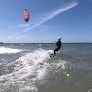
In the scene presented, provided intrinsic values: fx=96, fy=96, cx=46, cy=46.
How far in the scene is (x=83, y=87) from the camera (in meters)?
5.27

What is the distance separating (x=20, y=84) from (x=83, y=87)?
140 inches

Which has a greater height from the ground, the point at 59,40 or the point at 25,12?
the point at 25,12

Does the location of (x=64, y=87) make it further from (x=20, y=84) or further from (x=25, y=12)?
(x=25, y=12)

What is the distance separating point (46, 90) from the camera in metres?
4.98

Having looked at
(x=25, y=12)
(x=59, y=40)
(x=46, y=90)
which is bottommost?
(x=46, y=90)

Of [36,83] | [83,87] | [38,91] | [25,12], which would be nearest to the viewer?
[38,91]

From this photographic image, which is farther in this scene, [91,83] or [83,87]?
[91,83]

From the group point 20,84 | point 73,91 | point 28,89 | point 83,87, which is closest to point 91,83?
point 83,87

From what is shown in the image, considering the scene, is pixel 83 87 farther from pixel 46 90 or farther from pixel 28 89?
pixel 28 89

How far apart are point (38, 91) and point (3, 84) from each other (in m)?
2.20

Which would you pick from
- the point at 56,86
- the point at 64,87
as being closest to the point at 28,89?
the point at 56,86

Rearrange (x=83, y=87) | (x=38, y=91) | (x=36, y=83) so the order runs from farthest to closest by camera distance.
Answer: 1. (x=36, y=83)
2. (x=83, y=87)
3. (x=38, y=91)

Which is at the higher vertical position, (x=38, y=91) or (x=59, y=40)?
(x=59, y=40)

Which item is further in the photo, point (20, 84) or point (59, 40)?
point (59, 40)
